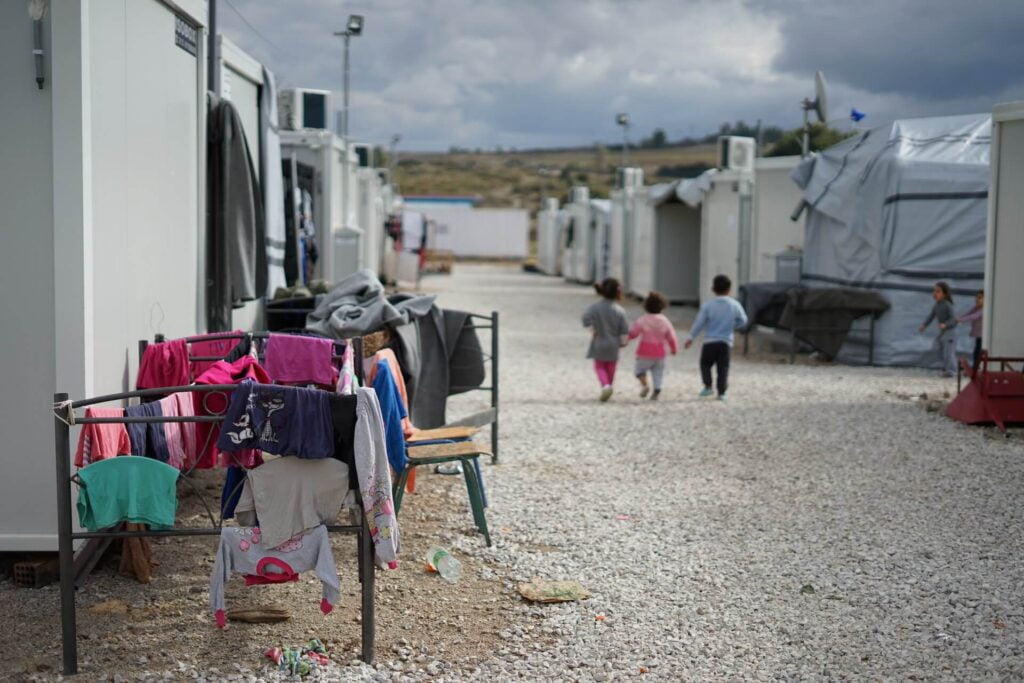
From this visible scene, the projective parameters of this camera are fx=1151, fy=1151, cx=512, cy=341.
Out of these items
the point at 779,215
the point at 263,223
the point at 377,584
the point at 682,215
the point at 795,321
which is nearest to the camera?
the point at 377,584

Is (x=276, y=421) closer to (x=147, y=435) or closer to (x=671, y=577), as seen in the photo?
(x=147, y=435)

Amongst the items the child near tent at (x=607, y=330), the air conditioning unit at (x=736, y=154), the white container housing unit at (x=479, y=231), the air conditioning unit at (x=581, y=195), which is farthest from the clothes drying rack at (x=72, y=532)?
the white container housing unit at (x=479, y=231)

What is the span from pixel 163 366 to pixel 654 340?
608 centimetres

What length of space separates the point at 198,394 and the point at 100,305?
2.12ft

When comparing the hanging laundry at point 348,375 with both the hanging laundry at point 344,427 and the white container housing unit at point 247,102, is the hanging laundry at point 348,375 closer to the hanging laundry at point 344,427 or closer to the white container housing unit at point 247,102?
the hanging laundry at point 344,427

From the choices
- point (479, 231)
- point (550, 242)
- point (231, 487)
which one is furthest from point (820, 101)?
point (479, 231)

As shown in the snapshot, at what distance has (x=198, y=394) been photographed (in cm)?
477

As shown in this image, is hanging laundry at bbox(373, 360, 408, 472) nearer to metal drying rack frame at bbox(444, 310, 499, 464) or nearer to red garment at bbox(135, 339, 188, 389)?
red garment at bbox(135, 339, 188, 389)

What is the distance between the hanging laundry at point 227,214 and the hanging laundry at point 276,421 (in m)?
3.25

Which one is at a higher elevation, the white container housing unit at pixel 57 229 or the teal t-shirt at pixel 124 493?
the white container housing unit at pixel 57 229

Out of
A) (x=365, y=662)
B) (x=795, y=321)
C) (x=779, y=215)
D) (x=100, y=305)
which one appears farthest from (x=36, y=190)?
(x=779, y=215)

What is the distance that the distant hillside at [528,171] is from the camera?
85.0 m

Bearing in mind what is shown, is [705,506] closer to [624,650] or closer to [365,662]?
[624,650]

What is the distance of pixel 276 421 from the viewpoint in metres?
3.90
